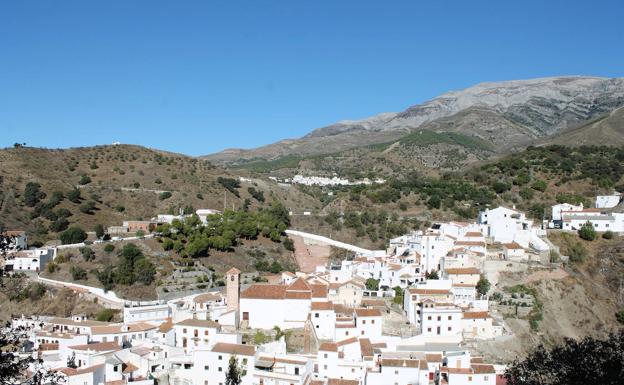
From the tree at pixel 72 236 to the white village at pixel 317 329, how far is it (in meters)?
5.29

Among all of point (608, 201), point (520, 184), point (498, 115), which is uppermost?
point (498, 115)

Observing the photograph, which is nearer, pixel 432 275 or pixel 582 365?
pixel 582 365

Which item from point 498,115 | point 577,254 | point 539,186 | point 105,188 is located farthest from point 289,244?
point 498,115

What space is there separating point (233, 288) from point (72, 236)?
64.7 ft

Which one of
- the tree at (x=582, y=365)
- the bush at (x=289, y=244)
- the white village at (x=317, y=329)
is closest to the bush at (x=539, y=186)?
the white village at (x=317, y=329)

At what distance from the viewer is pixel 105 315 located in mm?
31375

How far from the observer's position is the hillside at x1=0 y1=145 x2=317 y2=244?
4769cm

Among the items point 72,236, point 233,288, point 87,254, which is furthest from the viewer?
point 72,236

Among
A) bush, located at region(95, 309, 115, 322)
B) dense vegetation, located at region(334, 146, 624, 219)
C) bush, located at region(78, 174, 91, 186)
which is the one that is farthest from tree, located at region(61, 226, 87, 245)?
dense vegetation, located at region(334, 146, 624, 219)

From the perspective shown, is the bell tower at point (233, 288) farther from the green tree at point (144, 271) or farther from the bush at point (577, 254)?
the bush at point (577, 254)

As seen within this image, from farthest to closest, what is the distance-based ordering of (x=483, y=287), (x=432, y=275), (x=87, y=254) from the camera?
(x=87, y=254)
(x=432, y=275)
(x=483, y=287)

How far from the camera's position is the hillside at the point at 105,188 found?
4769 cm

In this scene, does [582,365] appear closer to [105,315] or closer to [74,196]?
[105,315]

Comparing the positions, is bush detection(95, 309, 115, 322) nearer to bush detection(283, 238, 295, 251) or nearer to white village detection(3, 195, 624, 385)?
white village detection(3, 195, 624, 385)
